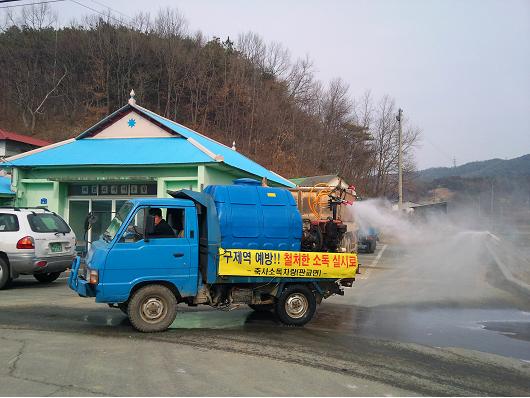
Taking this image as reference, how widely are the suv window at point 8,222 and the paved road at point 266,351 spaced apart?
1728 millimetres

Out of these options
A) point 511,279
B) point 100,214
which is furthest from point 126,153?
point 511,279

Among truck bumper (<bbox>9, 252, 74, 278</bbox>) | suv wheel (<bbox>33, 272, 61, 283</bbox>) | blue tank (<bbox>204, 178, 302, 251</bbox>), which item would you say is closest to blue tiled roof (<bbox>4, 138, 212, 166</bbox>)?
suv wheel (<bbox>33, 272, 61, 283</bbox>)

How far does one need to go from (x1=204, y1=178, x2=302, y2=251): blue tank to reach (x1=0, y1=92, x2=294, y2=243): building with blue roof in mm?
9587

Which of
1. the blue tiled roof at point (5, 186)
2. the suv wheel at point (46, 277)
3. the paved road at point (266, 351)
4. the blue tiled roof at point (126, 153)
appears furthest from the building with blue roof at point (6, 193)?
the paved road at point (266, 351)

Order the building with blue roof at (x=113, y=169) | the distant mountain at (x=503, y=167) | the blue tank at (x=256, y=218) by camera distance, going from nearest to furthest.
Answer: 1. the blue tank at (x=256, y=218)
2. the building with blue roof at (x=113, y=169)
3. the distant mountain at (x=503, y=167)

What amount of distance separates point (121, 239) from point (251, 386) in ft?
11.3

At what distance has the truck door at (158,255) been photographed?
7309 mm

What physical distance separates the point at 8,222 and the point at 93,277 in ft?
19.6

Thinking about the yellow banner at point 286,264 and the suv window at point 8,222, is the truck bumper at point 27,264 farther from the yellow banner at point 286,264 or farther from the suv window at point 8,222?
the yellow banner at point 286,264

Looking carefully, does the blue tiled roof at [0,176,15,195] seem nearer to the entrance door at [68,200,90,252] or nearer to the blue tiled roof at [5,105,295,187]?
the blue tiled roof at [5,105,295,187]

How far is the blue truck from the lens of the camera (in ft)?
24.3

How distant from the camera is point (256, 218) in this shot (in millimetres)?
8211

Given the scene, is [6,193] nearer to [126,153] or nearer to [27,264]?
[126,153]

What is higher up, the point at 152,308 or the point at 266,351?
the point at 152,308
